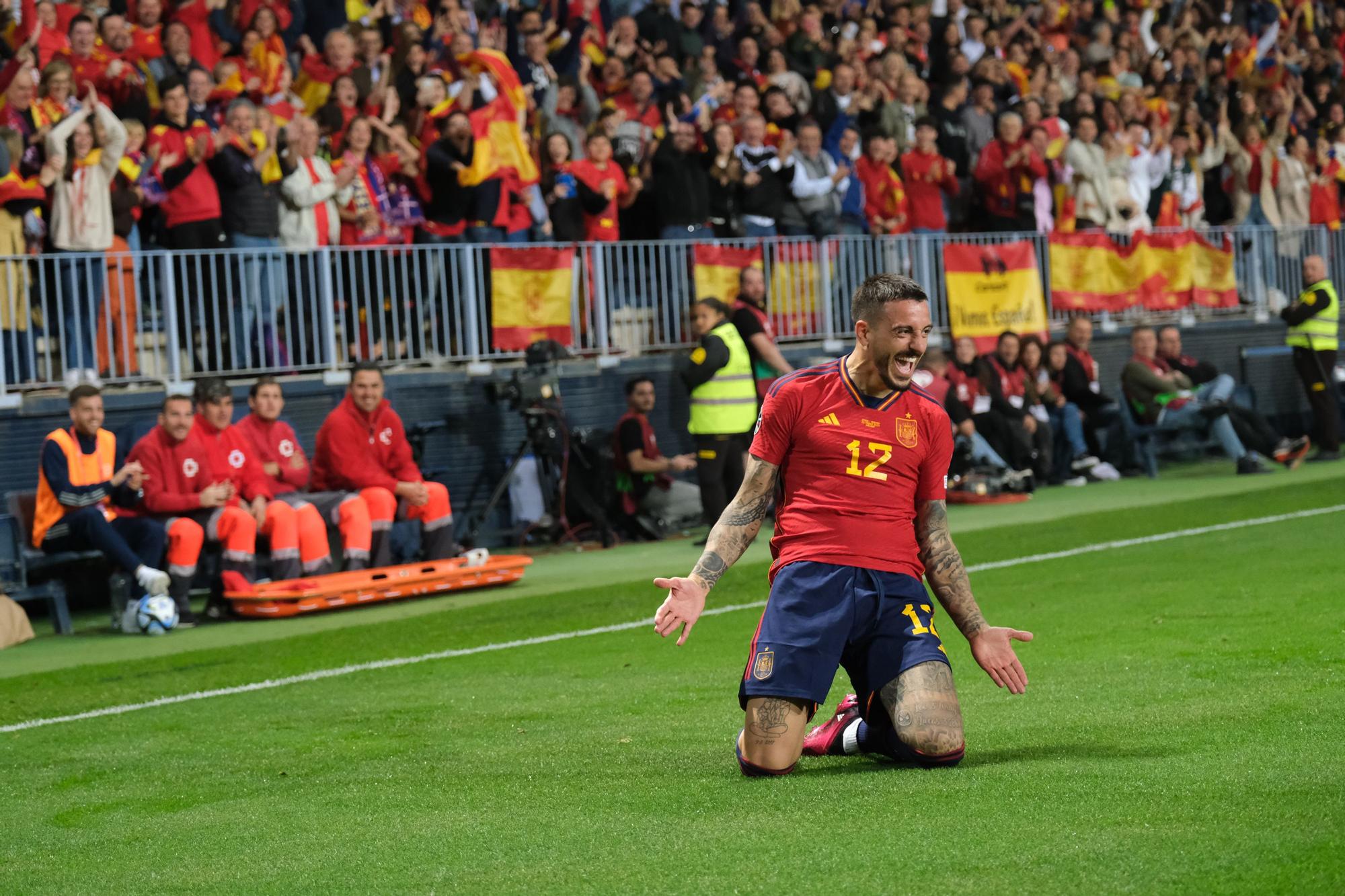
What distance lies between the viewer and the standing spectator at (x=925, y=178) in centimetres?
2066

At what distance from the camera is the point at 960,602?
6469 millimetres

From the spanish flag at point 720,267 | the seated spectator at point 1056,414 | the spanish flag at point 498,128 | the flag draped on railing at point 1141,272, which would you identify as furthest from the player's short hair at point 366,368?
the flag draped on railing at point 1141,272

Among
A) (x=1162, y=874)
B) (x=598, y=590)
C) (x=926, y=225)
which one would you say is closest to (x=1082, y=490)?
(x=926, y=225)

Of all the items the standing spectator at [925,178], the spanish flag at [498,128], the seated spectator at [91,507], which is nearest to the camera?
the seated spectator at [91,507]

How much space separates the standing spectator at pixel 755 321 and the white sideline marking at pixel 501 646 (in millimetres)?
4033

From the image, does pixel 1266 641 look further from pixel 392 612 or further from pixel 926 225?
pixel 926 225

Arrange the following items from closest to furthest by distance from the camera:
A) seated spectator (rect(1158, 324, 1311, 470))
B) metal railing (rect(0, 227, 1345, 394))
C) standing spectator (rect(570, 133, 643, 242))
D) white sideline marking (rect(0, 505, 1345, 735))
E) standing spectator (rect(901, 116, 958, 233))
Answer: white sideline marking (rect(0, 505, 1345, 735)) < metal railing (rect(0, 227, 1345, 394)) < standing spectator (rect(570, 133, 643, 242)) < seated spectator (rect(1158, 324, 1311, 470)) < standing spectator (rect(901, 116, 958, 233))

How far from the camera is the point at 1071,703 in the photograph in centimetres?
739

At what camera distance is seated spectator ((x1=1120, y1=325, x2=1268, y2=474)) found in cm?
1991

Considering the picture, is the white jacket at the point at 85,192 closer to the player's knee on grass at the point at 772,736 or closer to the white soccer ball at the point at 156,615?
the white soccer ball at the point at 156,615

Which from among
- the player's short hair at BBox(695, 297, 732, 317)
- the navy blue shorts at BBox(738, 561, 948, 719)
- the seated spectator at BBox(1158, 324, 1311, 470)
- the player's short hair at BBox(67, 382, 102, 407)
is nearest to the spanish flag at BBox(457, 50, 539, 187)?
the player's short hair at BBox(695, 297, 732, 317)

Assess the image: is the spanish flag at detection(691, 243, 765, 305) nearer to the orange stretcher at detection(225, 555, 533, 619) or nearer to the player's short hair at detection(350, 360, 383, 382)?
the player's short hair at detection(350, 360, 383, 382)

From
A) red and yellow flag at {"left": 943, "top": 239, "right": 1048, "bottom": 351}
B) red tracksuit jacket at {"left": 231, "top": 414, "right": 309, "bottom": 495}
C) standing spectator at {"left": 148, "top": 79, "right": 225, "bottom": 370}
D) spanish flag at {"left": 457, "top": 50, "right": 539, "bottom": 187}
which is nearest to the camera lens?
red tracksuit jacket at {"left": 231, "top": 414, "right": 309, "bottom": 495}

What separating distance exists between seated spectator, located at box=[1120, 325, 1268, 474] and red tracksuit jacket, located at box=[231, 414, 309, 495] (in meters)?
10.4
